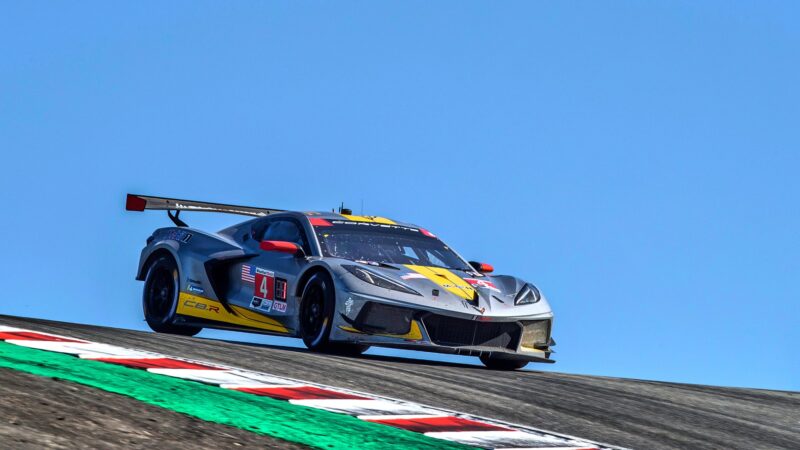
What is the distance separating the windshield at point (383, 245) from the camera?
10.1 meters

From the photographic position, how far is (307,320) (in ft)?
31.4

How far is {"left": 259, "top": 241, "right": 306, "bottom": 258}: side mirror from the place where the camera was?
31.6ft

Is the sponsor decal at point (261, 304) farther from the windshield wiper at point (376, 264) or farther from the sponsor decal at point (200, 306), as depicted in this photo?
the windshield wiper at point (376, 264)

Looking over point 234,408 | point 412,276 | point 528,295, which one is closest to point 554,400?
point 234,408

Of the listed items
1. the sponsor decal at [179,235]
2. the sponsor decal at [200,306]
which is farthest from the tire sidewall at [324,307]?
the sponsor decal at [179,235]

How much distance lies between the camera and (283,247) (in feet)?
31.7

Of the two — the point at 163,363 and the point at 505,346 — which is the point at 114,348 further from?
the point at 505,346

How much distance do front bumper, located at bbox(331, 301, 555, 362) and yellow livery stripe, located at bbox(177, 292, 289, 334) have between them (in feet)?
3.37

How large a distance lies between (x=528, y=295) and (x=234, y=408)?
5.60 m

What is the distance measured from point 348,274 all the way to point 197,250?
8.09ft

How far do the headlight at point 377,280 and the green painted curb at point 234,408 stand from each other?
395 cm

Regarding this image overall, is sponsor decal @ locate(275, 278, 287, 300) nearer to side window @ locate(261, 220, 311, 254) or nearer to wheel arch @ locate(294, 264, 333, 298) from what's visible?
wheel arch @ locate(294, 264, 333, 298)

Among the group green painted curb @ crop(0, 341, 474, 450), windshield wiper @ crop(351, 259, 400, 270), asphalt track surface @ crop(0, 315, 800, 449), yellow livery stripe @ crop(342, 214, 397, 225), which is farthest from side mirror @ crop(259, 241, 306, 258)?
green painted curb @ crop(0, 341, 474, 450)

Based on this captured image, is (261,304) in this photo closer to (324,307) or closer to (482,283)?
(324,307)
